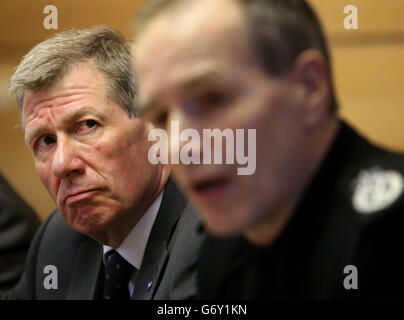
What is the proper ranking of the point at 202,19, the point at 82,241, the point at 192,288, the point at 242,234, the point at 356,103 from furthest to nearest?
the point at 82,241, the point at 356,103, the point at 192,288, the point at 242,234, the point at 202,19

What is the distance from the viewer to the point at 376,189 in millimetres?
Answer: 766

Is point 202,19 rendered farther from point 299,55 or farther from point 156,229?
point 156,229

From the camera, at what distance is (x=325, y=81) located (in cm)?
82

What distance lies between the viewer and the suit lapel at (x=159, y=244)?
48.8 inches

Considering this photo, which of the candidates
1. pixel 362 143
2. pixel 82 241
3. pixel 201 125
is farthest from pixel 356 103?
pixel 82 241

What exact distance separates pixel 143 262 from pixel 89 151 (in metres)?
0.27

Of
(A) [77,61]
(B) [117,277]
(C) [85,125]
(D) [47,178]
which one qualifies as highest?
(A) [77,61]

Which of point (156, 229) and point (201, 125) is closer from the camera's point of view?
point (201, 125)

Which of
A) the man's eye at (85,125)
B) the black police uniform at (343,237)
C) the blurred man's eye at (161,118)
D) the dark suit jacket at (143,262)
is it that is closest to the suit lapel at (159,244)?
the dark suit jacket at (143,262)

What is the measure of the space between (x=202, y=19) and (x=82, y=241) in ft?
2.89

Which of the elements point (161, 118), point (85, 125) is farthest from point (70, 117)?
point (161, 118)

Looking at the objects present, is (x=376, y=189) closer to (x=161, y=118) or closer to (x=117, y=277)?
(x=161, y=118)

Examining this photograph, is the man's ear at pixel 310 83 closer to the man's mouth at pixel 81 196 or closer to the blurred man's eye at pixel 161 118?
the blurred man's eye at pixel 161 118

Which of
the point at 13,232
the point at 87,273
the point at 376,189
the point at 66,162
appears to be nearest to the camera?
the point at 376,189
